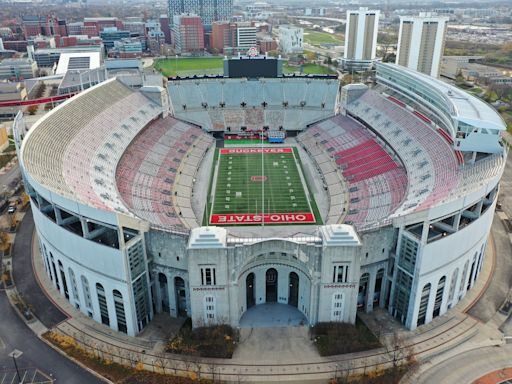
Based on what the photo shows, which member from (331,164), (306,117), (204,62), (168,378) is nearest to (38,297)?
(168,378)

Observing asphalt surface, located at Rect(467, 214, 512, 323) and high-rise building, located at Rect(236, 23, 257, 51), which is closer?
asphalt surface, located at Rect(467, 214, 512, 323)

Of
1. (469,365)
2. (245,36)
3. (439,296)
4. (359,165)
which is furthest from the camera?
(245,36)

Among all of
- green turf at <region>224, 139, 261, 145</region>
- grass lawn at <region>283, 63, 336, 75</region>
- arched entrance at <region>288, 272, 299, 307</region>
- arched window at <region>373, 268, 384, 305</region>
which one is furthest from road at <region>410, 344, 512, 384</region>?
grass lawn at <region>283, 63, 336, 75</region>

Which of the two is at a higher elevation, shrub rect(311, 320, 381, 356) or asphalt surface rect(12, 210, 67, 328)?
shrub rect(311, 320, 381, 356)

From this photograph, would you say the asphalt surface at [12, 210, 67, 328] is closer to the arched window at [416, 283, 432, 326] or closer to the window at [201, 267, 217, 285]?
the window at [201, 267, 217, 285]

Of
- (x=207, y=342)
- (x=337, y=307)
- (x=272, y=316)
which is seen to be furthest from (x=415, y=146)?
(x=207, y=342)

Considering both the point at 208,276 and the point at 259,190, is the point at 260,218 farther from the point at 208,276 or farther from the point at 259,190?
the point at 208,276
